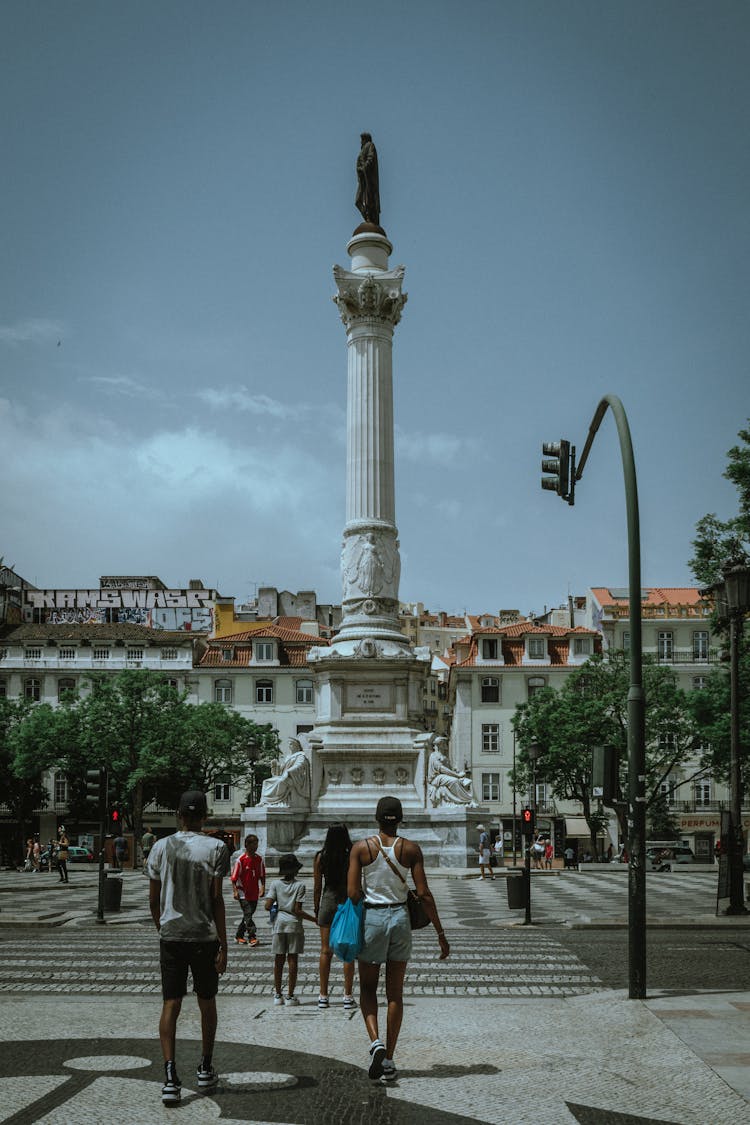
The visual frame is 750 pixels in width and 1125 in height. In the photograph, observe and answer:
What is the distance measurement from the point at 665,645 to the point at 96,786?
5880 cm

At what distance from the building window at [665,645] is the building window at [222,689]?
85.8 feet

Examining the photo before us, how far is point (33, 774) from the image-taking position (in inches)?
2589

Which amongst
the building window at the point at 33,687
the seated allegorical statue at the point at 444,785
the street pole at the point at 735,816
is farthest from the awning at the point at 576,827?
the street pole at the point at 735,816

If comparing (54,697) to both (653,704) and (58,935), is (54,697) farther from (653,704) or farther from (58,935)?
(58,935)

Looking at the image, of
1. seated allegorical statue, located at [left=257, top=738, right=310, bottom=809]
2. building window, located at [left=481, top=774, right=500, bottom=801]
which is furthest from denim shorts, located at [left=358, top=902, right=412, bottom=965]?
building window, located at [left=481, top=774, right=500, bottom=801]

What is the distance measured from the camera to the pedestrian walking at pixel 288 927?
12008 mm

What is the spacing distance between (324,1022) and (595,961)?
5.91m

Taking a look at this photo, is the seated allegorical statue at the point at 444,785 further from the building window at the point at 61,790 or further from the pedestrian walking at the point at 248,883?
the building window at the point at 61,790

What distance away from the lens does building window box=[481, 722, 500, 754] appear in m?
75.8

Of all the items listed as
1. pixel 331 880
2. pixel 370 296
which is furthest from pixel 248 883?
pixel 370 296

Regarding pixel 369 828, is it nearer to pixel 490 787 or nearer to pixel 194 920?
pixel 194 920

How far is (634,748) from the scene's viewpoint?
484 inches

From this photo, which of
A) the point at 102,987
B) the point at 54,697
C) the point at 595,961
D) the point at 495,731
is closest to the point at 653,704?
the point at 495,731

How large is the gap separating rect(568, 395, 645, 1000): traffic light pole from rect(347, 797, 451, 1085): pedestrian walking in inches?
139
